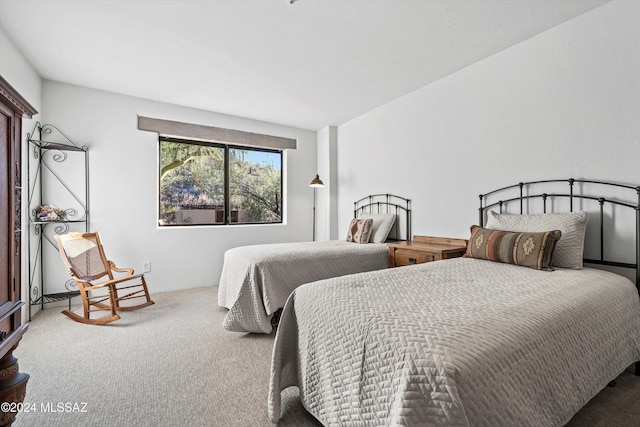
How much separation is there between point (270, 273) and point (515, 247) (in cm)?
187

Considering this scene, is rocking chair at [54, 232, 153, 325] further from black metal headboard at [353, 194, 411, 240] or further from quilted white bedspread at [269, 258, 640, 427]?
black metal headboard at [353, 194, 411, 240]

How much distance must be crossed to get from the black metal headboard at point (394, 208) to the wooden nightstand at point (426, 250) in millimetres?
287

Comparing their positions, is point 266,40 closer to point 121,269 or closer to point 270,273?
point 270,273

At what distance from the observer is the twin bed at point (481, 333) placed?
89 centimetres

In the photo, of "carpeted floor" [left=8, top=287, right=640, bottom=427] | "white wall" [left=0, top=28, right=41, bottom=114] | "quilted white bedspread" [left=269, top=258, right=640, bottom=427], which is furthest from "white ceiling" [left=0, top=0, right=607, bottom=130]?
"carpeted floor" [left=8, top=287, right=640, bottom=427]

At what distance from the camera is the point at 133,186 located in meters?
3.62

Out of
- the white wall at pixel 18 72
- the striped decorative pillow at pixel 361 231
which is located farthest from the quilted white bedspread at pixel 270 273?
the white wall at pixel 18 72

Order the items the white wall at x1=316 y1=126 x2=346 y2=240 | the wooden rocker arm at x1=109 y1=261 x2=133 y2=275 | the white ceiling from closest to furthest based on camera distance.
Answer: the white ceiling < the wooden rocker arm at x1=109 y1=261 x2=133 y2=275 < the white wall at x1=316 y1=126 x2=346 y2=240

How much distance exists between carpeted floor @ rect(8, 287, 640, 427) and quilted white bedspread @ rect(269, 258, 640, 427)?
0.69 ft

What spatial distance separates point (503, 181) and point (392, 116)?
164 centimetres

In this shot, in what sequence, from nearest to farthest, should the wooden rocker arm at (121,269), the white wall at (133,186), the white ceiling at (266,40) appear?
the white ceiling at (266,40) → the wooden rocker arm at (121,269) → the white wall at (133,186)

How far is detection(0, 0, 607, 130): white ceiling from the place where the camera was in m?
2.06

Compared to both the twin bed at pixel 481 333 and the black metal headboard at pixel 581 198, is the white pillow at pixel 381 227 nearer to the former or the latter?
the black metal headboard at pixel 581 198

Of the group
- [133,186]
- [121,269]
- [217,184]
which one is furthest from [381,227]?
[133,186]
